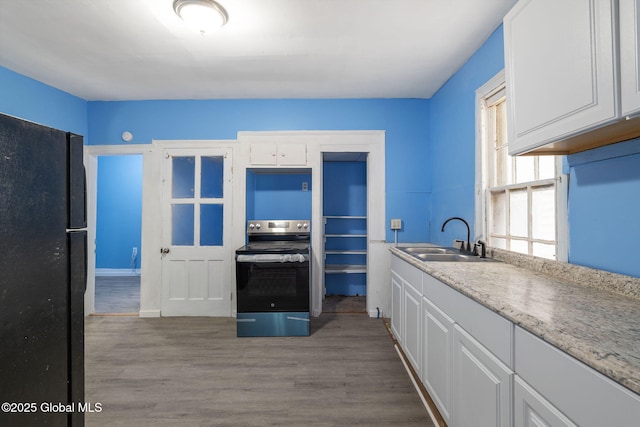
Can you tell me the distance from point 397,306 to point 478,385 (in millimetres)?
1301

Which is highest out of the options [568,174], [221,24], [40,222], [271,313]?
[221,24]

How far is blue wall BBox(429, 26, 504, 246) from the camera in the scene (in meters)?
2.21

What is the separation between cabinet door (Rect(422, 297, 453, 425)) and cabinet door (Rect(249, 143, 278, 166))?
2260mm

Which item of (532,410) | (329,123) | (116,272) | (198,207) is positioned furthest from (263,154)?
(116,272)

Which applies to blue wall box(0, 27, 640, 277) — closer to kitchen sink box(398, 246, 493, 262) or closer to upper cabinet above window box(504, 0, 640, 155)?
kitchen sink box(398, 246, 493, 262)

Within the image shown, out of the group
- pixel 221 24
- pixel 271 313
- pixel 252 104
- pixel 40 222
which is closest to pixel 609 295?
pixel 40 222

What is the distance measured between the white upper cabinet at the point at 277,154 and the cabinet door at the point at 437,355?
2.11 m

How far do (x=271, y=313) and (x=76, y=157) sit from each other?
213 cm

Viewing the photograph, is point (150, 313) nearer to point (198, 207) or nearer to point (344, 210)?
point (198, 207)

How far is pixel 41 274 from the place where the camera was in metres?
0.97

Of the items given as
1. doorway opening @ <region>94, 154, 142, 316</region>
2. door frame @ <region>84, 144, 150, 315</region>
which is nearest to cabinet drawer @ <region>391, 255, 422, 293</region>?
door frame @ <region>84, 144, 150, 315</region>

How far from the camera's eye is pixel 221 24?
1952 millimetres

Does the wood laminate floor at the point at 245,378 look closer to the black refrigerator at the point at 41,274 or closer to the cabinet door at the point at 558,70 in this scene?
the black refrigerator at the point at 41,274

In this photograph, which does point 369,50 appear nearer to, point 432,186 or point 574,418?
point 432,186
